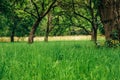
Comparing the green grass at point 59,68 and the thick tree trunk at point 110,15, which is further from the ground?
the thick tree trunk at point 110,15

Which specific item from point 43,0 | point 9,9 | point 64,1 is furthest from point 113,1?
point 43,0

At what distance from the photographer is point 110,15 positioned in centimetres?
1380

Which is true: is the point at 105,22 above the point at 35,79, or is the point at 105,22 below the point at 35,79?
above

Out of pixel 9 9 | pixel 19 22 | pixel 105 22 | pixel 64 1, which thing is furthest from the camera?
pixel 19 22

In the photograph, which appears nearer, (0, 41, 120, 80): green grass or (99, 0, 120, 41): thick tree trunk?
(0, 41, 120, 80): green grass

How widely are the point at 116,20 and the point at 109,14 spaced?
513mm

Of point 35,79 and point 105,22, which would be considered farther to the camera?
point 105,22

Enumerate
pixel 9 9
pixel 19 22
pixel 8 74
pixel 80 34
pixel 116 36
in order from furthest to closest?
pixel 80 34
pixel 19 22
pixel 9 9
pixel 116 36
pixel 8 74

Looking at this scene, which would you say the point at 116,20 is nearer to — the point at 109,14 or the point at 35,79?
the point at 109,14

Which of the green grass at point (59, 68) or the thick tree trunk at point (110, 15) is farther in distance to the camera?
the thick tree trunk at point (110, 15)

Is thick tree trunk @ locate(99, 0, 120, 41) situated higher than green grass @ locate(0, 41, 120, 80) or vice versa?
thick tree trunk @ locate(99, 0, 120, 41)

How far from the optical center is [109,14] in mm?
13836

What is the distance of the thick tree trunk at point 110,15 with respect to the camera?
13543 mm

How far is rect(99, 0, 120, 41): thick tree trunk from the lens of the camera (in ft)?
44.4
